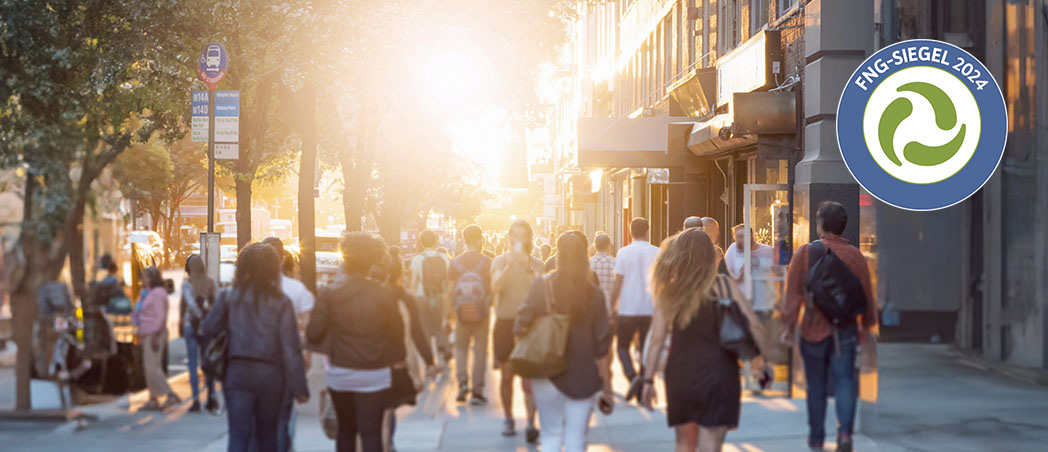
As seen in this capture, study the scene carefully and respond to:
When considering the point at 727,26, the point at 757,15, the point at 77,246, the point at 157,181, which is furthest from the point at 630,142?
the point at 77,246

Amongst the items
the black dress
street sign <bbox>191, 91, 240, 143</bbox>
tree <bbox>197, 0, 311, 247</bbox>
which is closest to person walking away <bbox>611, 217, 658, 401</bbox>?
the black dress

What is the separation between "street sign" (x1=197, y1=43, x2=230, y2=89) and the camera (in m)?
10.7

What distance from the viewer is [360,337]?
6.64 m

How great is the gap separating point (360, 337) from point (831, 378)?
3.10 meters

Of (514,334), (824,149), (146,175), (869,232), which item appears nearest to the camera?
(514,334)

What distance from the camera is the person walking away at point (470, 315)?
7457 mm

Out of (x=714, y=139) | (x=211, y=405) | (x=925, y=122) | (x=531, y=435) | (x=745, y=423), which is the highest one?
(x=714, y=139)

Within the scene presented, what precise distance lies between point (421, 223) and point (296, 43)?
5671 centimetres

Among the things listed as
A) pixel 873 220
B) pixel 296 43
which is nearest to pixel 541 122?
pixel 296 43

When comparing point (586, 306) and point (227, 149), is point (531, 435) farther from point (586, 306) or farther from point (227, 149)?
point (227, 149)

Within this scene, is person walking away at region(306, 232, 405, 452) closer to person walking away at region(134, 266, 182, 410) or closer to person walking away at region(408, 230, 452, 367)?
person walking away at region(408, 230, 452, 367)

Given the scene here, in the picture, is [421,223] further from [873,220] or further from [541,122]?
[873,220]

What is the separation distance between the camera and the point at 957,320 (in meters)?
7.79

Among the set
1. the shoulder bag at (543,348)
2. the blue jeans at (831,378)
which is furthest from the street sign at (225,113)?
the blue jeans at (831,378)
